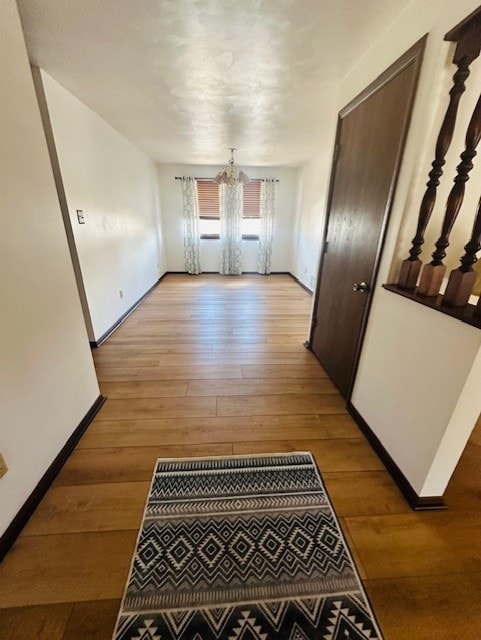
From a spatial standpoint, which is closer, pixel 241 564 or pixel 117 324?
pixel 241 564

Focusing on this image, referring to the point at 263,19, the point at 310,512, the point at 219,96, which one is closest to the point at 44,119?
the point at 219,96

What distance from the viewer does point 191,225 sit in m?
5.64

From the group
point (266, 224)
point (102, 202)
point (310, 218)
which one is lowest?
point (266, 224)

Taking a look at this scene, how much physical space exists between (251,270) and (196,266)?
1.32 m

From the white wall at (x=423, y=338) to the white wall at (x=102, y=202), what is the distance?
7.95ft

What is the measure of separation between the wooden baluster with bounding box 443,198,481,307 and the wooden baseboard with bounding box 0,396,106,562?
2041 millimetres

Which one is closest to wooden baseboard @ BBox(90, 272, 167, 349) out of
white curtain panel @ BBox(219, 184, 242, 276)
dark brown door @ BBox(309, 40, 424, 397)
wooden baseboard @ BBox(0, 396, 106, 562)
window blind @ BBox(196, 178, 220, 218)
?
wooden baseboard @ BBox(0, 396, 106, 562)

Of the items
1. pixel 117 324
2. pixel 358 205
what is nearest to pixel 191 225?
pixel 117 324

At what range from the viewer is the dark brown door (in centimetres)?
133

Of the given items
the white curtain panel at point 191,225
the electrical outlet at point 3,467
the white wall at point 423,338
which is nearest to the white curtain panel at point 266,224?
the white curtain panel at point 191,225

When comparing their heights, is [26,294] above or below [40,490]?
above

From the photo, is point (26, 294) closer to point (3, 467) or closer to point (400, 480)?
point (3, 467)

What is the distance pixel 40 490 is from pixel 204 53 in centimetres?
266

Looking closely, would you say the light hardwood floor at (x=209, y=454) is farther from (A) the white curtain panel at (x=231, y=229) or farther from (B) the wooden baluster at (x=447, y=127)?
(A) the white curtain panel at (x=231, y=229)
